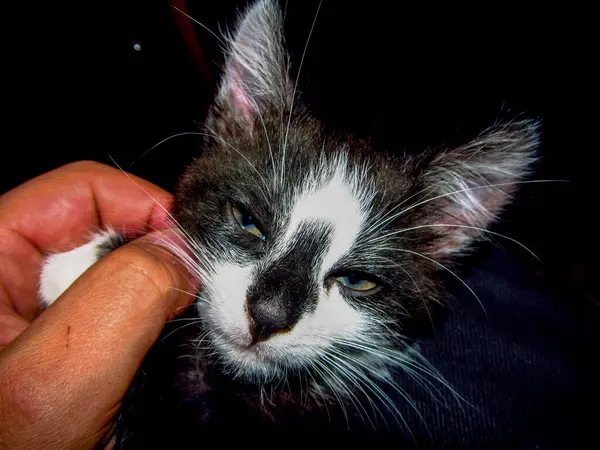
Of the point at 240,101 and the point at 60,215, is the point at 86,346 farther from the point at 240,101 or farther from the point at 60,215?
the point at 240,101

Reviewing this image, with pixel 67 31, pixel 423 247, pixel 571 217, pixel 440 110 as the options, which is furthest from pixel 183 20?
pixel 571 217

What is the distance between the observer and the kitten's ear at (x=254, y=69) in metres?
0.98

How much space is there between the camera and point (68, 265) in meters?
1.02

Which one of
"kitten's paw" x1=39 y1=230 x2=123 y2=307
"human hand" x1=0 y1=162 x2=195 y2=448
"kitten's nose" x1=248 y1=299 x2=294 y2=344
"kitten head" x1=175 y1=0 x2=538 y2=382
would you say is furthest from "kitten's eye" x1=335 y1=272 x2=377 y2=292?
"kitten's paw" x1=39 y1=230 x2=123 y2=307

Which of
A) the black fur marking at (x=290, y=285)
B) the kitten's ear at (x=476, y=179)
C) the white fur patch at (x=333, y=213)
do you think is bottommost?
the black fur marking at (x=290, y=285)

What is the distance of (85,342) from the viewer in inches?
26.7

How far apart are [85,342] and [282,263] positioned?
0.36 m

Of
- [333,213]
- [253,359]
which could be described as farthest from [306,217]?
[253,359]

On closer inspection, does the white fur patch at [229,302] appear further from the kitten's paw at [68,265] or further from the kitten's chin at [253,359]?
the kitten's paw at [68,265]

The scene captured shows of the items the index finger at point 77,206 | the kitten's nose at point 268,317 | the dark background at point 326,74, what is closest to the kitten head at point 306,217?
Answer: the kitten's nose at point 268,317

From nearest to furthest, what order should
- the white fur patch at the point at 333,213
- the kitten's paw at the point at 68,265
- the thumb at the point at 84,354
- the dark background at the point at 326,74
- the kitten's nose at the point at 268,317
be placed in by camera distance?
the thumb at the point at 84,354 < the kitten's nose at the point at 268,317 < the white fur patch at the point at 333,213 < the kitten's paw at the point at 68,265 < the dark background at the point at 326,74

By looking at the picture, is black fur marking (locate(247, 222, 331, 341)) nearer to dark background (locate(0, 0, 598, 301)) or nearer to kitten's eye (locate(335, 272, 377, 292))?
kitten's eye (locate(335, 272, 377, 292))

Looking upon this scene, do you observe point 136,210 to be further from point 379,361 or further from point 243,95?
point 379,361

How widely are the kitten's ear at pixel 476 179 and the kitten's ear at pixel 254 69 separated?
43 centimetres
